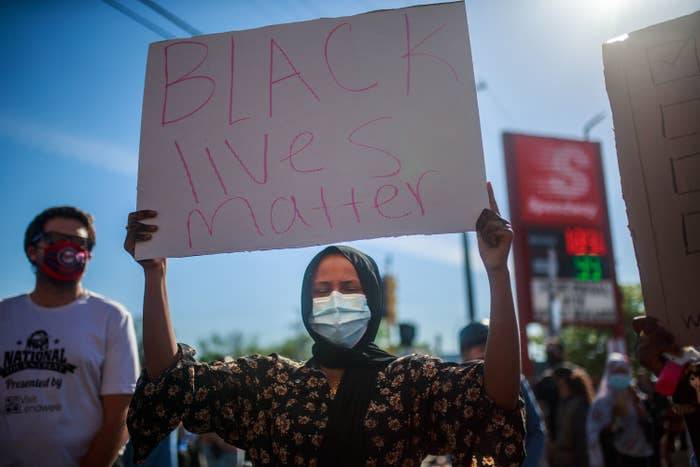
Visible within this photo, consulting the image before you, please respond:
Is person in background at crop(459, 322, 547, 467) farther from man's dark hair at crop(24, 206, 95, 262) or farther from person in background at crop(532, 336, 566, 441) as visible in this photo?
person in background at crop(532, 336, 566, 441)

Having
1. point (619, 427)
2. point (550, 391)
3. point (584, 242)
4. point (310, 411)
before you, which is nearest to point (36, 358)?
point (310, 411)

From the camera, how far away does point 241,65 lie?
2.12 meters

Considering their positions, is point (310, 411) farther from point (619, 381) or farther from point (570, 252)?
point (570, 252)

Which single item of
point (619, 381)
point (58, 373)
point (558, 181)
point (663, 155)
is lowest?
point (619, 381)

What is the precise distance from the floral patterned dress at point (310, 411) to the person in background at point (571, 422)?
458cm

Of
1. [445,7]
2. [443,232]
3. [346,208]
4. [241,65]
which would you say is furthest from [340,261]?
[445,7]

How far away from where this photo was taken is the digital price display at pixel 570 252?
1900 cm

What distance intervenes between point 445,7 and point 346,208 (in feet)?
2.54

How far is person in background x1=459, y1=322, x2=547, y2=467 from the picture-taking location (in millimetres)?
3133

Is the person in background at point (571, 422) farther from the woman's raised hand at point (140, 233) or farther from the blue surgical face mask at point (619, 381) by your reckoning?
the woman's raised hand at point (140, 233)

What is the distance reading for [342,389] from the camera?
5.91ft

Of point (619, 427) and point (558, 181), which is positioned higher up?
point (558, 181)

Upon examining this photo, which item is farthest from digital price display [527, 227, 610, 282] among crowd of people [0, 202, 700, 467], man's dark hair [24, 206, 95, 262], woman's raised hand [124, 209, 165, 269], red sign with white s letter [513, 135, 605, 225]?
woman's raised hand [124, 209, 165, 269]

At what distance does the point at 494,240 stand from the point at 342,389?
650 millimetres
